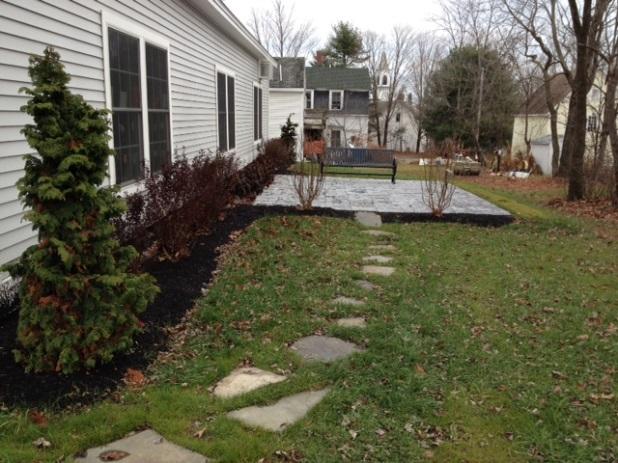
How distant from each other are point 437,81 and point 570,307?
91.4ft

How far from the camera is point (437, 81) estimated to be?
97.8ft

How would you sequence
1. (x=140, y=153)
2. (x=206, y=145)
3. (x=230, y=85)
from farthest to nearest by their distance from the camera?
(x=230, y=85), (x=206, y=145), (x=140, y=153)

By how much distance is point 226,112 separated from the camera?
34.6ft

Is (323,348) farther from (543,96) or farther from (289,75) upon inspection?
(543,96)

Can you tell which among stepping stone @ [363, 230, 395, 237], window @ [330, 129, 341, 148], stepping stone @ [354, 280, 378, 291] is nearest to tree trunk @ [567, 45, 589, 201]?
stepping stone @ [363, 230, 395, 237]

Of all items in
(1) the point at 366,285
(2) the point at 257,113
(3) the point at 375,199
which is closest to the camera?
(1) the point at 366,285

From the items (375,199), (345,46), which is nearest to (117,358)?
(375,199)

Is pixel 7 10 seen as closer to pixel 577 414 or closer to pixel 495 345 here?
pixel 495 345

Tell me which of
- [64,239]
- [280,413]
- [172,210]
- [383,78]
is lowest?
[280,413]

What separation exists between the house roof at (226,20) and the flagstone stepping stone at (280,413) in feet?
21.4

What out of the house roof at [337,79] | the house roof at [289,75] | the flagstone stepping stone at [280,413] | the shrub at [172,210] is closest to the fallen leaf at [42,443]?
the flagstone stepping stone at [280,413]

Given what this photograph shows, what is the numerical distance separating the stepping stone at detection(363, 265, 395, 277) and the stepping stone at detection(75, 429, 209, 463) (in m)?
3.10

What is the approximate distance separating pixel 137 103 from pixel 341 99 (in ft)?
108

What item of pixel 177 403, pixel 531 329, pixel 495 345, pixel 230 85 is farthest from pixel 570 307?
pixel 230 85
